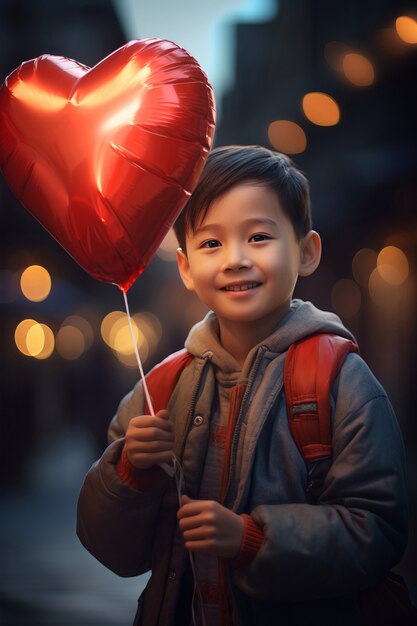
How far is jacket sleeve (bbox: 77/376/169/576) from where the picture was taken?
6.82 ft

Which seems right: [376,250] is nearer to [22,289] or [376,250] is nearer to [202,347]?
[22,289]

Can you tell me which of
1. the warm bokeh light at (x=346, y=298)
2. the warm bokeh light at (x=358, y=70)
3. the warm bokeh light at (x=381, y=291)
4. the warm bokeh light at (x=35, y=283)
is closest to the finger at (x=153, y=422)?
the warm bokeh light at (x=358, y=70)

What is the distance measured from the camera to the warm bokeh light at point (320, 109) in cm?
1184

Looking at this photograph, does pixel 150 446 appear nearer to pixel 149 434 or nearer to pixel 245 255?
pixel 149 434

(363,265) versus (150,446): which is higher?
(363,265)

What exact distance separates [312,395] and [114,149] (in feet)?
2.73

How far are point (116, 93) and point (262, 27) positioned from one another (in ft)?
83.3

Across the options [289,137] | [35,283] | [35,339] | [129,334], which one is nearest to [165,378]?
[35,283]

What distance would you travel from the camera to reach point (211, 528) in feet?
6.01

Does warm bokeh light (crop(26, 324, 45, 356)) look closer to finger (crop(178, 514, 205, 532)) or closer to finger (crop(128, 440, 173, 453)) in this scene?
finger (crop(128, 440, 173, 453))

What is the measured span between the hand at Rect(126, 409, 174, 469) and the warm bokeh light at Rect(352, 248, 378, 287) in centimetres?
1088

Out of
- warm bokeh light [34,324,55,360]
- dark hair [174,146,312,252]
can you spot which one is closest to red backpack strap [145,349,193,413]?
dark hair [174,146,312,252]

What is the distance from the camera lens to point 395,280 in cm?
1217

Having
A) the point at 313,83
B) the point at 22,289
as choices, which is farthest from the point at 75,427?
the point at 313,83
